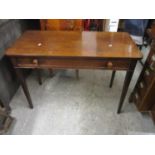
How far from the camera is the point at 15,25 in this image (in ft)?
4.74

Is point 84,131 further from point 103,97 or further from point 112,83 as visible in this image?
point 112,83

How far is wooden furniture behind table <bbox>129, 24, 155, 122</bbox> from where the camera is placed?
1.09 m

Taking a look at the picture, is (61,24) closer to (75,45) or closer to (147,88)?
(75,45)

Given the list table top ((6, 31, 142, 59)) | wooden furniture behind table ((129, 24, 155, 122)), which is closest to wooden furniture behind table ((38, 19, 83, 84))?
table top ((6, 31, 142, 59))

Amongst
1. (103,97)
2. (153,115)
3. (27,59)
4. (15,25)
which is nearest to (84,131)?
(103,97)

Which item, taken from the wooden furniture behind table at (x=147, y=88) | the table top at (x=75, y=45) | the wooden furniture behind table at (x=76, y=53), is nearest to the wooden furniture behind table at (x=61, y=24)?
the table top at (x=75, y=45)

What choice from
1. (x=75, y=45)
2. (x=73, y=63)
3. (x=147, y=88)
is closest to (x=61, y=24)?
(x=75, y=45)

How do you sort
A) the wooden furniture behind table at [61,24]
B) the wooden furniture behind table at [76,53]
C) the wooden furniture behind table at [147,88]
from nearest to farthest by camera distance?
the wooden furniture behind table at [76,53] < the wooden furniture behind table at [147,88] < the wooden furniture behind table at [61,24]

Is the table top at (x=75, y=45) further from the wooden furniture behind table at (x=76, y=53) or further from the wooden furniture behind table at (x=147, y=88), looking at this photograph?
the wooden furniture behind table at (x=147, y=88)

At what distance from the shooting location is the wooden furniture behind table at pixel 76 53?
95cm

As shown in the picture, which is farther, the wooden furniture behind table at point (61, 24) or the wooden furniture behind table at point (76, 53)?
the wooden furniture behind table at point (61, 24)

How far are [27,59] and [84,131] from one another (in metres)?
0.79

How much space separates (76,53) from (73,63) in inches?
3.2

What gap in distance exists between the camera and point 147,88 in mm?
1171
